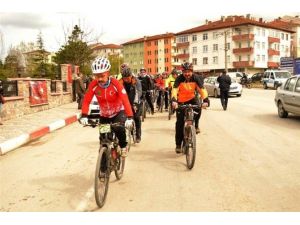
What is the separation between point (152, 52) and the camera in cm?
13475

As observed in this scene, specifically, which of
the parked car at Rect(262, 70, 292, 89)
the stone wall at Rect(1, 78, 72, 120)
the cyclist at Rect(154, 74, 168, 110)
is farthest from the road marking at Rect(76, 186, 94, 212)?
the parked car at Rect(262, 70, 292, 89)

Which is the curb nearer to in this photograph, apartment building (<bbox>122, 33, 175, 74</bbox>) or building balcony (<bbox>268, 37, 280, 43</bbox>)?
building balcony (<bbox>268, 37, 280, 43</bbox>)

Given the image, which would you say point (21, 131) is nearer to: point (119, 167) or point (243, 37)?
point (119, 167)

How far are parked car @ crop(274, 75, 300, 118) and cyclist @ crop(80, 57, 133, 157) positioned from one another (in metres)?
8.52

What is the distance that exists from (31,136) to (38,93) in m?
8.28

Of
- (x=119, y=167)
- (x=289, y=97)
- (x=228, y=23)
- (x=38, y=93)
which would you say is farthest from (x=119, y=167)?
(x=228, y=23)

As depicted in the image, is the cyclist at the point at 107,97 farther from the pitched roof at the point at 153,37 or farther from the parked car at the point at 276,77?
the pitched roof at the point at 153,37

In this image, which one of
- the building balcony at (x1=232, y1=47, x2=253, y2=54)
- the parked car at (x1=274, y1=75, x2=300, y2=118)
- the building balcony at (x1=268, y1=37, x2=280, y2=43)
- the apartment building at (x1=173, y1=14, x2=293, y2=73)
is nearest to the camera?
the parked car at (x1=274, y1=75, x2=300, y2=118)

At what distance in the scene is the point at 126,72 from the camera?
8633 millimetres

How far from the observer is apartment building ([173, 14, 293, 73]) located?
85.8 metres

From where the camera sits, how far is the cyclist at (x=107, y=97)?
18.0 feet

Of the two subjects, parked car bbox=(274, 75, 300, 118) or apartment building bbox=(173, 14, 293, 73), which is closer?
parked car bbox=(274, 75, 300, 118)
